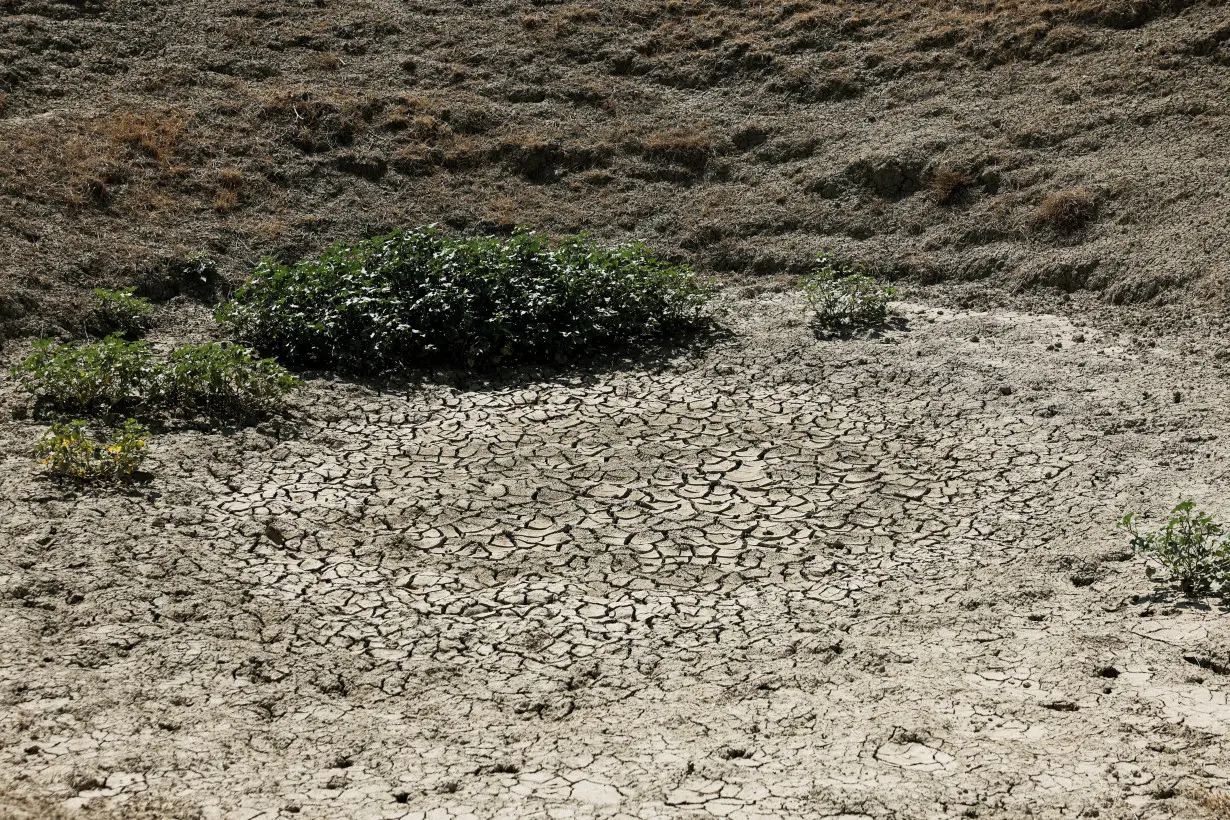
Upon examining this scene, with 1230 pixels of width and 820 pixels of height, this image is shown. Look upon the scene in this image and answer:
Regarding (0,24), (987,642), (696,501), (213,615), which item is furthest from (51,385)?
(0,24)

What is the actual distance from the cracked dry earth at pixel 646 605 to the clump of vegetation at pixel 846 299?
84cm

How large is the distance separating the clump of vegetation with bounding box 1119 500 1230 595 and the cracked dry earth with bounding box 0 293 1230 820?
0.15 metres

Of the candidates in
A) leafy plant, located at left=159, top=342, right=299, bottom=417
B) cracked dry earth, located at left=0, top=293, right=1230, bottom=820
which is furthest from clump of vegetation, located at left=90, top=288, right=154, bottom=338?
cracked dry earth, located at left=0, top=293, right=1230, bottom=820

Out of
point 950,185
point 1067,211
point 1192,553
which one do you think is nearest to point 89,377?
point 1192,553

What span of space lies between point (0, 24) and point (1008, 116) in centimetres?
1074

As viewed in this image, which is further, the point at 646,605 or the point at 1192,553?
the point at 646,605

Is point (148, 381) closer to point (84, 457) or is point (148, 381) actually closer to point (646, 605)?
point (84, 457)

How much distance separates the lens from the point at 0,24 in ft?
43.0

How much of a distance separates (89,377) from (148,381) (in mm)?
A: 341

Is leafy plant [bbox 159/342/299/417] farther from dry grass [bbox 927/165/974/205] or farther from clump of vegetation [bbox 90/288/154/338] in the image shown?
dry grass [bbox 927/165/974/205]

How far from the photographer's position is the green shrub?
8398 mm

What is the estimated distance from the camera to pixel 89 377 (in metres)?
7.09

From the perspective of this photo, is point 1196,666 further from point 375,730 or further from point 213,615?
point 213,615

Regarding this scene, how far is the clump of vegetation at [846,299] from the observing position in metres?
9.11
